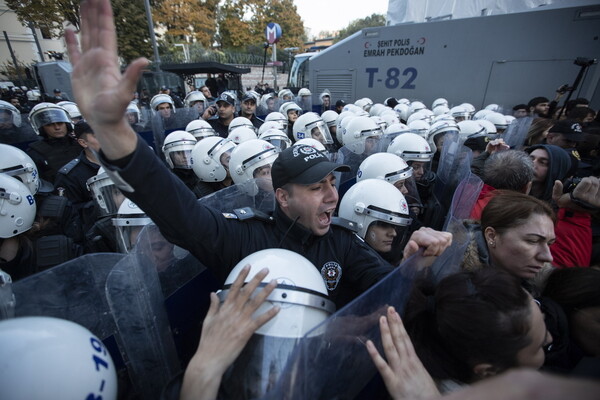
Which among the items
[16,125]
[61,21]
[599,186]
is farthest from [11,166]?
[61,21]

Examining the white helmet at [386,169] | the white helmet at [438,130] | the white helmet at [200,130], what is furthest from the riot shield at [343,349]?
the white helmet at [200,130]

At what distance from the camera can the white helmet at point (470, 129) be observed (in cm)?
557

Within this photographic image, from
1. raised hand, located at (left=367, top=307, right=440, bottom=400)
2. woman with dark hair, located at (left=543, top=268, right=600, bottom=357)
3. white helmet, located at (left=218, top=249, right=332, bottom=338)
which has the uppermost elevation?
white helmet, located at (left=218, top=249, right=332, bottom=338)

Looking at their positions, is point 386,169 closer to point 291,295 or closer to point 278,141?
point 278,141

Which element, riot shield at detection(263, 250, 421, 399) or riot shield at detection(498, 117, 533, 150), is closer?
riot shield at detection(263, 250, 421, 399)

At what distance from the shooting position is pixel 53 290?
48.4 inches

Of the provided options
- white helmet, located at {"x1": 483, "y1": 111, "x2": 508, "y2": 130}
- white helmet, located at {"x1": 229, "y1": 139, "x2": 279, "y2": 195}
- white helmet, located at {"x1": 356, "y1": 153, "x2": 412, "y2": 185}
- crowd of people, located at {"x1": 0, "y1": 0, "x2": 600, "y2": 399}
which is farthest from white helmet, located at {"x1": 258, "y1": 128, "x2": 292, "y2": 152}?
white helmet, located at {"x1": 483, "y1": 111, "x2": 508, "y2": 130}

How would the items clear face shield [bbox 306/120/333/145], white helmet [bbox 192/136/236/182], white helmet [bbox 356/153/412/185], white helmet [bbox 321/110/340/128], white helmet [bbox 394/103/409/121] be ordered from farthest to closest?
white helmet [bbox 394/103/409/121] < white helmet [bbox 321/110/340/128] < clear face shield [bbox 306/120/333/145] < white helmet [bbox 192/136/236/182] < white helmet [bbox 356/153/412/185]

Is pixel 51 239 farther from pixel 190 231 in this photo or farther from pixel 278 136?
pixel 278 136

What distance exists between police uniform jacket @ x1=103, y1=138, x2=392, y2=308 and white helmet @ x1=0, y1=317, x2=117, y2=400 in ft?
1.81

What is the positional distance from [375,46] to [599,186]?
43.7 ft

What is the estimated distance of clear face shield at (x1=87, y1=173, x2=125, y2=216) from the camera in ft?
9.19

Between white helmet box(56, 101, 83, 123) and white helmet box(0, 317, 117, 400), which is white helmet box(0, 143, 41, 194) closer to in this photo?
white helmet box(0, 317, 117, 400)

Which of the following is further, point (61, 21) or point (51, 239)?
point (61, 21)
